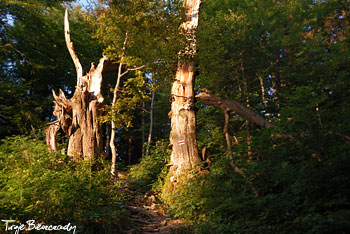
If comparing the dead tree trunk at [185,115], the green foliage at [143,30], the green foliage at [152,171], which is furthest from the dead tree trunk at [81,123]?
the dead tree trunk at [185,115]

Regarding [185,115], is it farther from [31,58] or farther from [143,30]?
[31,58]

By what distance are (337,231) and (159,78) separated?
7.51 meters

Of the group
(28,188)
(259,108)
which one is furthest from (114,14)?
(28,188)

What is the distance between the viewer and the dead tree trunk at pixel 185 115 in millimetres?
8297

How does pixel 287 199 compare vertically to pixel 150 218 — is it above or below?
above

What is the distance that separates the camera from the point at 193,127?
867cm

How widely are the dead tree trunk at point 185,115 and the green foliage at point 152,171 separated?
1312 millimetres

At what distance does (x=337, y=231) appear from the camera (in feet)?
10.3

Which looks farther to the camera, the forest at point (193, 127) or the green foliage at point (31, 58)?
the green foliage at point (31, 58)

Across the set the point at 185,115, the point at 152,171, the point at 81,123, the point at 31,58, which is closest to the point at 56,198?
the point at 81,123

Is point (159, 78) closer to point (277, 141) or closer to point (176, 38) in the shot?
point (176, 38)

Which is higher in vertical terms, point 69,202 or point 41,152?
point 41,152

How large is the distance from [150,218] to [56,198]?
9.56 feet

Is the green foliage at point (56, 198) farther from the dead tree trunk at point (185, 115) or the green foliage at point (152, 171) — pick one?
the green foliage at point (152, 171)
